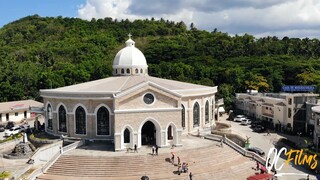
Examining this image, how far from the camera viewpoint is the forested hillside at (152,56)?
76.4 m

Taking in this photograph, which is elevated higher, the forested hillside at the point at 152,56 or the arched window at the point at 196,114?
the forested hillside at the point at 152,56

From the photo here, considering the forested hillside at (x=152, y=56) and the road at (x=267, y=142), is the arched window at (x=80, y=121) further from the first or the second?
the forested hillside at (x=152, y=56)

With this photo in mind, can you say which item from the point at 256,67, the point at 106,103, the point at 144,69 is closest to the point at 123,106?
the point at 106,103

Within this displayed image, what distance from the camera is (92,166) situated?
30547mm

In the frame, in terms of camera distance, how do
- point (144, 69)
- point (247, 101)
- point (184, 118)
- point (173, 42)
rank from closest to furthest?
point (184, 118), point (144, 69), point (247, 101), point (173, 42)

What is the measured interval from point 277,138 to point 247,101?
18469 millimetres

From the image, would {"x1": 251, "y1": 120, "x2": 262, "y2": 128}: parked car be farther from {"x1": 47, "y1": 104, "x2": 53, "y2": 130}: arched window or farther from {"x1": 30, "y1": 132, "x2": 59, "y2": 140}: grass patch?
{"x1": 30, "y1": 132, "x2": 59, "y2": 140}: grass patch

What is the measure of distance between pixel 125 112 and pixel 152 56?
7609 cm

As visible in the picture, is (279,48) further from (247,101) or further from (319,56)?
(247,101)

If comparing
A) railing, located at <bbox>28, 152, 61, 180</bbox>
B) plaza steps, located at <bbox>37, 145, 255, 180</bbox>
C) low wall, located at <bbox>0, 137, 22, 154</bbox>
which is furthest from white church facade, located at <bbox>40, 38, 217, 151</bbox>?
railing, located at <bbox>28, 152, 61, 180</bbox>

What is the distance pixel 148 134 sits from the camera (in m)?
36.9

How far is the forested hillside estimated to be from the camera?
76.4 meters

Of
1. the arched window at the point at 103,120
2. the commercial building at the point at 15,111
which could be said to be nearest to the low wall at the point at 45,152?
the arched window at the point at 103,120

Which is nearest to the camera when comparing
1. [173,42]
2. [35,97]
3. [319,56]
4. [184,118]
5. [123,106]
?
[123,106]
